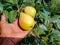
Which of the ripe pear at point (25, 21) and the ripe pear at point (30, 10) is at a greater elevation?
the ripe pear at point (30, 10)

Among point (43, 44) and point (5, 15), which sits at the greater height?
point (5, 15)

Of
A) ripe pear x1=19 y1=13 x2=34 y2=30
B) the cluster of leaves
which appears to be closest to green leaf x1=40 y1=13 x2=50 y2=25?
the cluster of leaves

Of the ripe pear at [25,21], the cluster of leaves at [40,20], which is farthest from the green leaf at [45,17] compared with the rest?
the ripe pear at [25,21]

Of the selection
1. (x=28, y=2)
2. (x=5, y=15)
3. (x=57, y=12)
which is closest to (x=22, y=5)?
(x=28, y=2)

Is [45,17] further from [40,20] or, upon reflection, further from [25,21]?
[25,21]

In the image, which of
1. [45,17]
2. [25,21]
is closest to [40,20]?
[45,17]

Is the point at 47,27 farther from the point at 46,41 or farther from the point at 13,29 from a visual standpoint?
the point at 13,29

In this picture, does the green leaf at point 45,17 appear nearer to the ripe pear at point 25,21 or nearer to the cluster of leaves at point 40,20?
the cluster of leaves at point 40,20
